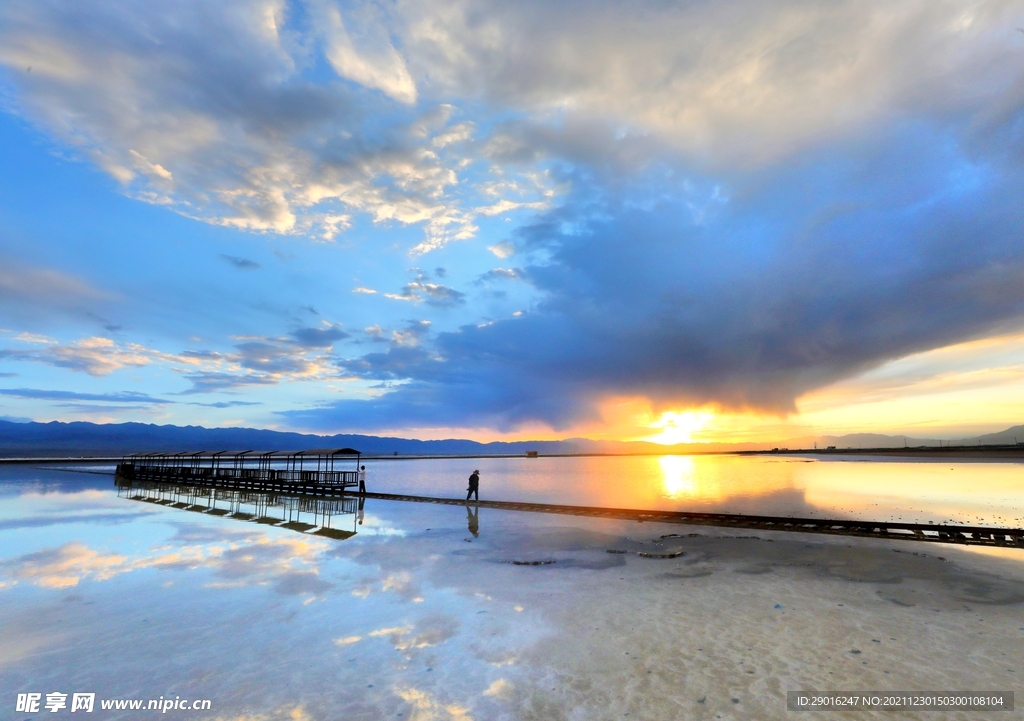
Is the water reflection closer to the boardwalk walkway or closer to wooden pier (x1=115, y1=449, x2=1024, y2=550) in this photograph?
the boardwalk walkway

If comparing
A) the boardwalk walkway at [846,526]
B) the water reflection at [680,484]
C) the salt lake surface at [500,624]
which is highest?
the salt lake surface at [500,624]

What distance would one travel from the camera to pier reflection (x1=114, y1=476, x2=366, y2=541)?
24031 millimetres

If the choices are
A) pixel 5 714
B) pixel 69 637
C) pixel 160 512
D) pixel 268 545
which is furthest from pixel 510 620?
pixel 160 512

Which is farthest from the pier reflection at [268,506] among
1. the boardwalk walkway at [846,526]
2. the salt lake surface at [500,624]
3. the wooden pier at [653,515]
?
the boardwalk walkway at [846,526]

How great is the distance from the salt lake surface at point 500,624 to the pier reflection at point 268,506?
4.46m

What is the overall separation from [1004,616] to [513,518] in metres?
19.9

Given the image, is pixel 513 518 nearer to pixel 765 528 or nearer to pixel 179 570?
pixel 765 528

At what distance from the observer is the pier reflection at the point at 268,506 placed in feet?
78.8

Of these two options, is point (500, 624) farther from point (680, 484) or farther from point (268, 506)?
point (680, 484)

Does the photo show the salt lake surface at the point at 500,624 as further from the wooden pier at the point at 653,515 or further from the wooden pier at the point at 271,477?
the wooden pier at the point at 271,477

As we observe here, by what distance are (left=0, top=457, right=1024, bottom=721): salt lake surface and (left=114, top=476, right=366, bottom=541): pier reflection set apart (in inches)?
176

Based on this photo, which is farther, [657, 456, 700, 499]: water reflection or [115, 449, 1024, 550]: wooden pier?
[657, 456, 700, 499]: water reflection

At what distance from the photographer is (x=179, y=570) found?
577 inches

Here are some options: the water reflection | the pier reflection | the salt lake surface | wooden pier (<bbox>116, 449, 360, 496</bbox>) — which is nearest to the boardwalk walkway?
the salt lake surface
